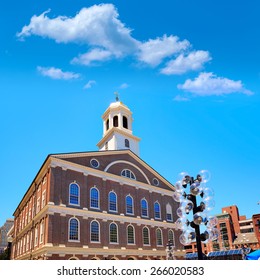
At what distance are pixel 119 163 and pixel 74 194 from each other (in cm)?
780

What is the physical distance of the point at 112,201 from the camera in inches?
1304

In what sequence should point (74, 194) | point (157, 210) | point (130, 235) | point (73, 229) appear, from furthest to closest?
point (157, 210) → point (130, 235) → point (74, 194) → point (73, 229)

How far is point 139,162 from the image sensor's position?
125 ft

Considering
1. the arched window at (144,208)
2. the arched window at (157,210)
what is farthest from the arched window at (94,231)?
the arched window at (157,210)

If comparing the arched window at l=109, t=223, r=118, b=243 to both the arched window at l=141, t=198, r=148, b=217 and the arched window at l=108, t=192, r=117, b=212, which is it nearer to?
the arched window at l=108, t=192, r=117, b=212

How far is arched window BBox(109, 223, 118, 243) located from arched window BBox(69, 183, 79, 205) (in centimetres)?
490

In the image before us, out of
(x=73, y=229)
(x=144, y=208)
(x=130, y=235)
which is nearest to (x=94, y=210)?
(x=73, y=229)

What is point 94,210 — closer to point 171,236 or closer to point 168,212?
point 168,212

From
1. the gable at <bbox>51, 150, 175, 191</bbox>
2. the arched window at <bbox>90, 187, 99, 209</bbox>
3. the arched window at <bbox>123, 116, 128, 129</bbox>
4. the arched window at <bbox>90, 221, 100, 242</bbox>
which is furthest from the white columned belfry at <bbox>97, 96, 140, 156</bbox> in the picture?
the arched window at <bbox>90, 221, 100, 242</bbox>

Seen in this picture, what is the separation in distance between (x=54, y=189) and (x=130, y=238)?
10744mm

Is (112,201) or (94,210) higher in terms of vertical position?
(112,201)

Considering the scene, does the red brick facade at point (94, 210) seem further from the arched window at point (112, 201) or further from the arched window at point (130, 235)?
the arched window at point (112, 201)

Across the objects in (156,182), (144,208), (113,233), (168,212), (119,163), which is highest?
(119,163)
